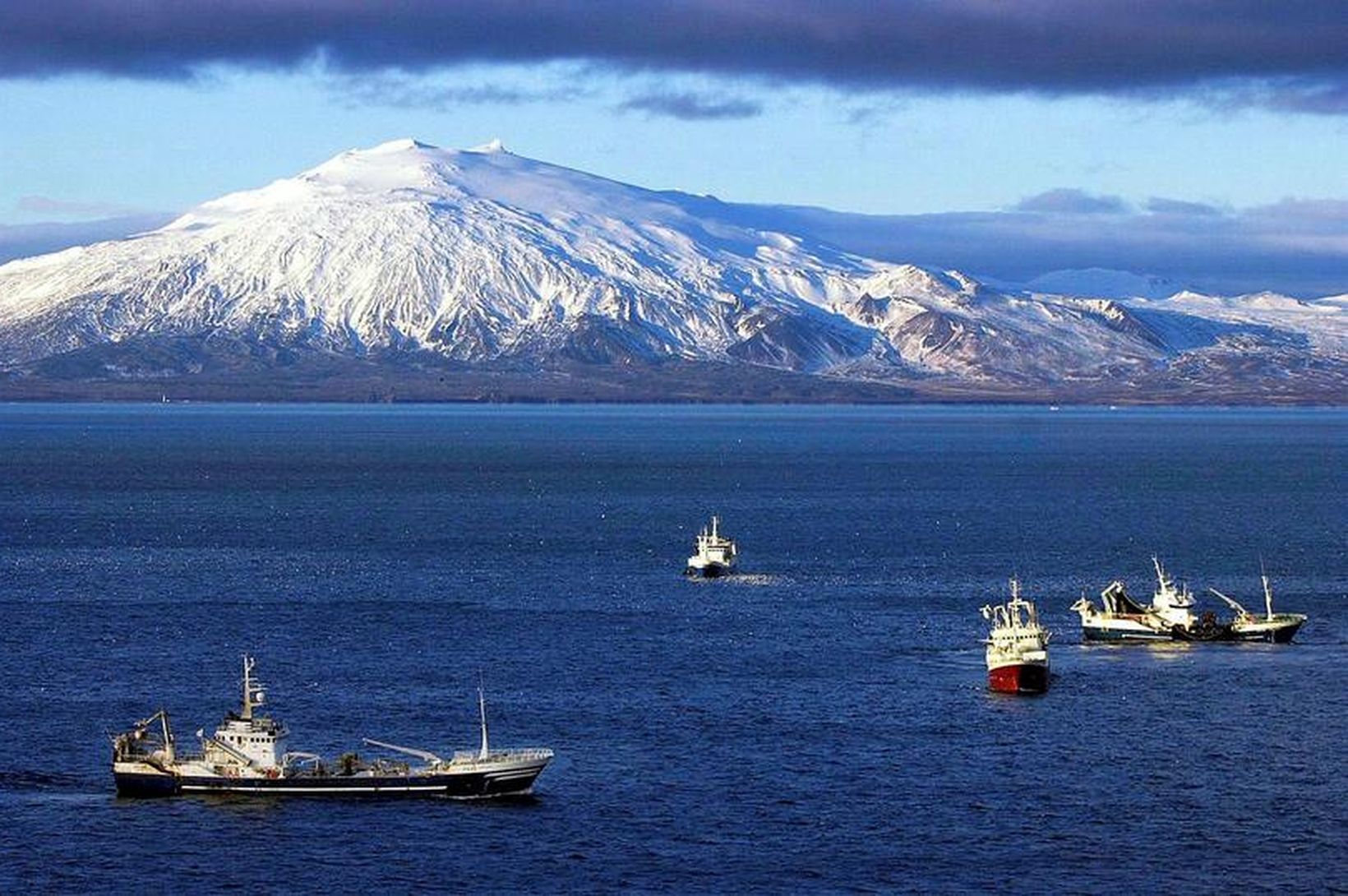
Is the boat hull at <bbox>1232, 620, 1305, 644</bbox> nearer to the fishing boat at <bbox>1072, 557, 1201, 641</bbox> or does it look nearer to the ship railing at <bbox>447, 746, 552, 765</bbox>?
the fishing boat at <bbox>1072, 557, 1201, 641</bbox>

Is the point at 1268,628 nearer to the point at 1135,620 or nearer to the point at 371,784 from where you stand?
the point at 1135,620

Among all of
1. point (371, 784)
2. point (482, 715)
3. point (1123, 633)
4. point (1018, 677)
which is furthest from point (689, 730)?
point (1123, 633)

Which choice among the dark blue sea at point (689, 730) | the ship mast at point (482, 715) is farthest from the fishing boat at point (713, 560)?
the ship mast at point (482, 715)

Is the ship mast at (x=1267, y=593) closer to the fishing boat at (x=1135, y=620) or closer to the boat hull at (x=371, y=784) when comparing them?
the fishing boat at (x=1135, y=620)

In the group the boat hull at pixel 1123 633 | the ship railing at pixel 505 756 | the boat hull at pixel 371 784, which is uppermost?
the ship railing at pixel 505 756

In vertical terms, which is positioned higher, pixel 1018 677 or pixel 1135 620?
pixel 1018 677
